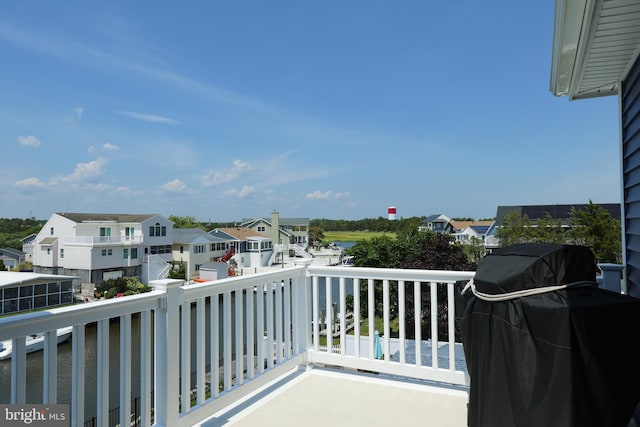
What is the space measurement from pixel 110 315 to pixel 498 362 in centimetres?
170

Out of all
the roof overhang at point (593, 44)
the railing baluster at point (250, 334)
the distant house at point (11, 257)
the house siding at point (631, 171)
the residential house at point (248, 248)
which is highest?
the roof overhang at point (593, 44)

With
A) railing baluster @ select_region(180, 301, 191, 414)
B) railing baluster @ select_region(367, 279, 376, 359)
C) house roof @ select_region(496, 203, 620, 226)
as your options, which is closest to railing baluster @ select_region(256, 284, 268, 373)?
railing baluster @ select_region(180, 301, 191, 414)

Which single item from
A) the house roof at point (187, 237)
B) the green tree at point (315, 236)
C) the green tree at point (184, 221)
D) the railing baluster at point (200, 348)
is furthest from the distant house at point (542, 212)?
the green tree at point (184, 221)

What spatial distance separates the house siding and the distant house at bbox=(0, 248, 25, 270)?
22.5 feet

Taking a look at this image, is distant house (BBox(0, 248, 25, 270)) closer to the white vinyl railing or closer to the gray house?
the white vinyl railing

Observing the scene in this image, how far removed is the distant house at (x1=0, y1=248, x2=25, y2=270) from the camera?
17.4ft

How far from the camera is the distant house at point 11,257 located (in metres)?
5.30

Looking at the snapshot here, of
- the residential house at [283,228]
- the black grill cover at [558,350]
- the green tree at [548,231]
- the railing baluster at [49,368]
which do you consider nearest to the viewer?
the black grill cover at [558,350]

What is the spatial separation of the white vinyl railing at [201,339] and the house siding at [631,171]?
116 centimetres

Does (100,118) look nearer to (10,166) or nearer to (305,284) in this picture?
(10,166)

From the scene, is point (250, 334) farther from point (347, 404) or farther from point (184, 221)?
point (184, 221)

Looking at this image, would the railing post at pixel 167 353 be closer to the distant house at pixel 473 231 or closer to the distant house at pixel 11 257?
the distant house at pixel 11 257

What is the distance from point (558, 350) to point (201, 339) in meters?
1.92

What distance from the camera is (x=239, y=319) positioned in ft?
8.91
